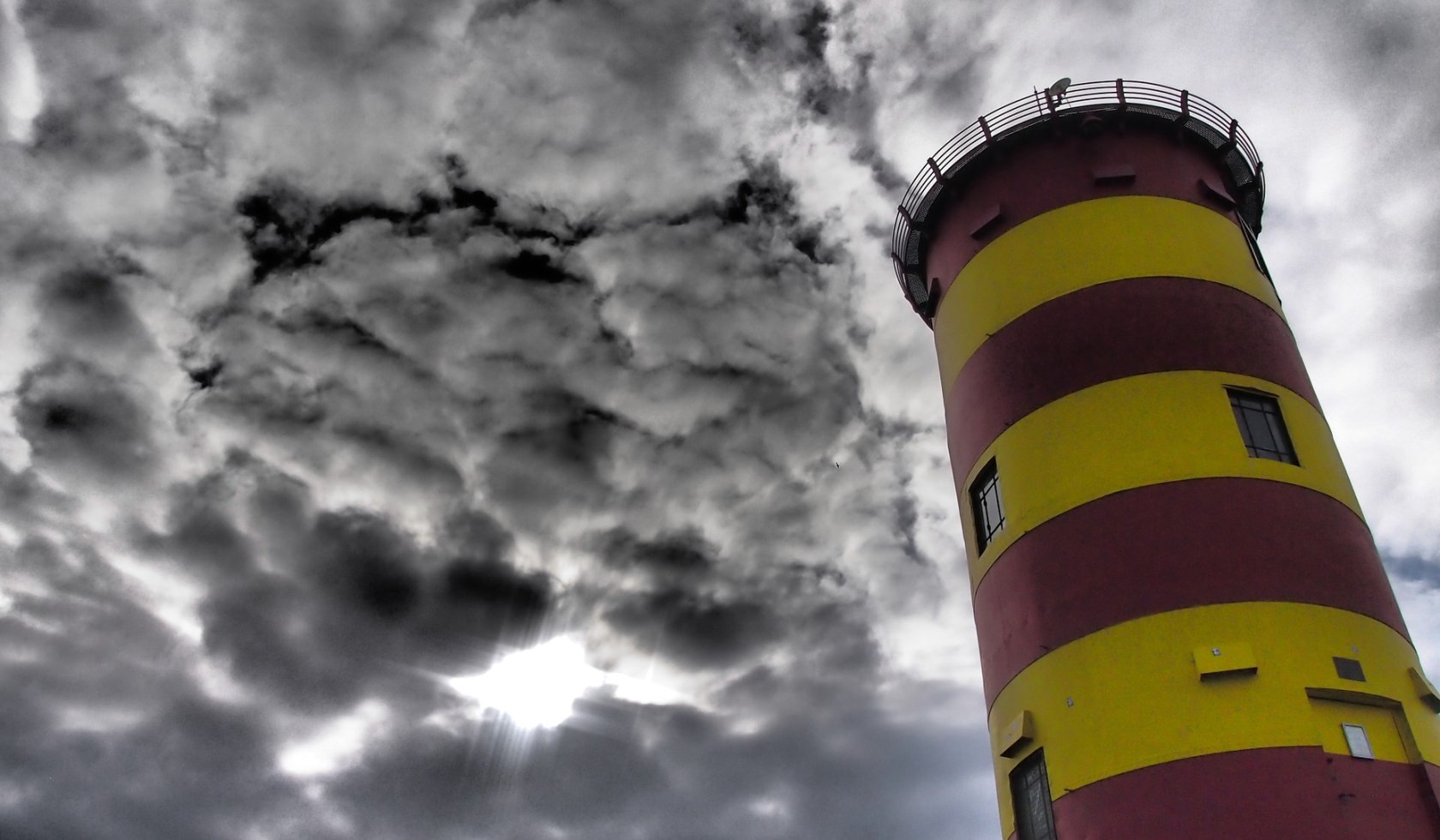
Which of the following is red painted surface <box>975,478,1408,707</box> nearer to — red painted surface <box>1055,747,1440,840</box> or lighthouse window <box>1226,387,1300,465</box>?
lighthouse window <box>1226,387,1300,465</box>

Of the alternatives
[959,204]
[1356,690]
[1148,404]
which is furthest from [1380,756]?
[959,204]

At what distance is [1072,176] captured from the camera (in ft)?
69.2

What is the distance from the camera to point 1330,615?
15.6 m

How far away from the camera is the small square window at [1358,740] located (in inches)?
572

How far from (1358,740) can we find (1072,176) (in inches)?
503

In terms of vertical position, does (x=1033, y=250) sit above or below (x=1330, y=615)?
above

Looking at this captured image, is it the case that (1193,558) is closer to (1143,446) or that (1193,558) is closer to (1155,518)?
(1155,518)

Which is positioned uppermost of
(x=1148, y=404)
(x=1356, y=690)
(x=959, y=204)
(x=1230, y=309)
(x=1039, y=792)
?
(x=959, y=204)

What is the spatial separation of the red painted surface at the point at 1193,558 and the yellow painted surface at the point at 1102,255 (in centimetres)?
510

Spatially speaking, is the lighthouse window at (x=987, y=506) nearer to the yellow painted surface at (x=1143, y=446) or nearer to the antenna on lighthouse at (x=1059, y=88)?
the yellow painted surface at (x=1143, y=446)

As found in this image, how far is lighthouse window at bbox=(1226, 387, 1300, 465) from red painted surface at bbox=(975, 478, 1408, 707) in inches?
36.4

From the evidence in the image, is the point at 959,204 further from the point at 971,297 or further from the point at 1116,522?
the point at 1116,522

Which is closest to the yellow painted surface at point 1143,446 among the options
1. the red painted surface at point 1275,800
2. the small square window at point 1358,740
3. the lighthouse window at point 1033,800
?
the lighthouse window at point 1033,800

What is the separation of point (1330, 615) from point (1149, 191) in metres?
9.89
